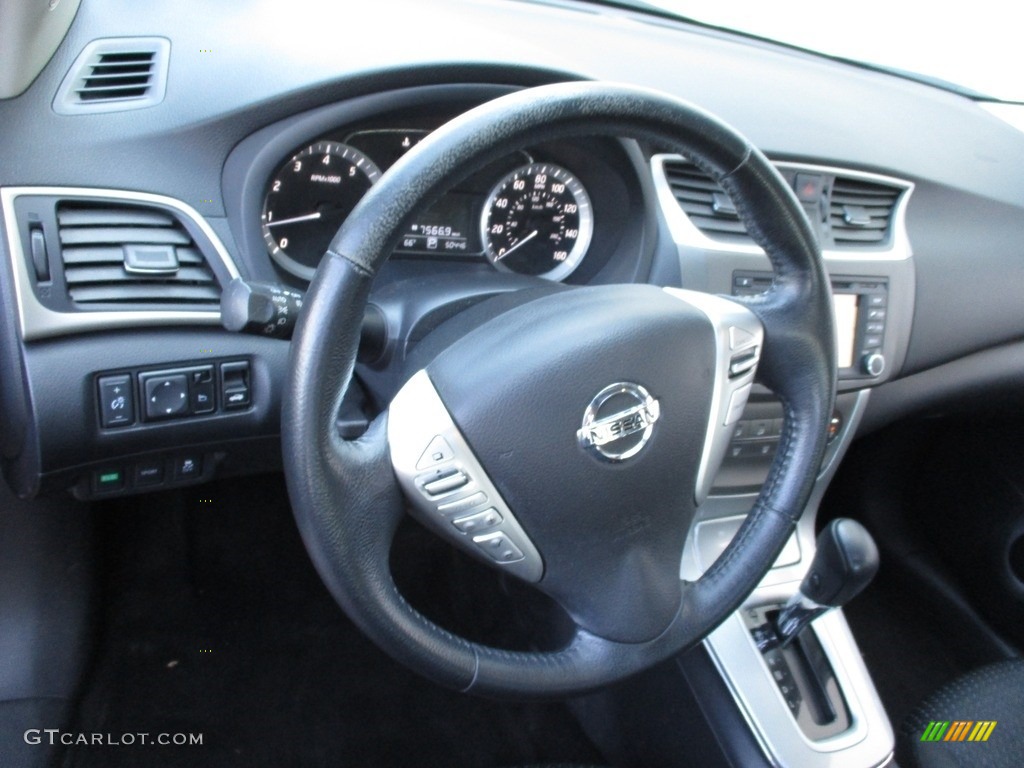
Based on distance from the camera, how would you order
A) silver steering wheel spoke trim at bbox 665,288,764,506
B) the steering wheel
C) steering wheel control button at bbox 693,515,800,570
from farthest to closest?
1. steering wheel control button at bbox 693,515,800,570
2. silver steering wheel spoke trim at bbox 665,288,764,506
3. the steering wheel

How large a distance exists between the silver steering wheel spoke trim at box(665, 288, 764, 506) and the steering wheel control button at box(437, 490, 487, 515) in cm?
27

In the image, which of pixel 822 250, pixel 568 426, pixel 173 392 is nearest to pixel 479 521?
pixel 568 426

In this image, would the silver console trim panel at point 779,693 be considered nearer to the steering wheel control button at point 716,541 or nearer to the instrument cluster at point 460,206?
the steering wheel control button at point 716,541

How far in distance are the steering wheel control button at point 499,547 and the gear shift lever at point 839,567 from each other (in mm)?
468

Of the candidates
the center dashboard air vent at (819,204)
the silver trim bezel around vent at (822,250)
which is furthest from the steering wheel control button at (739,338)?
the center dashboard air vent at (819,204)

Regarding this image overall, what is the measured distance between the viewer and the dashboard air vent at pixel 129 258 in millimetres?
1021

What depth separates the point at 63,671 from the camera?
1494 mm

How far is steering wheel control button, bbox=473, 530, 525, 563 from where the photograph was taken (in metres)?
0.89

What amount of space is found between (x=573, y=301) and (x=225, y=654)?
118cm

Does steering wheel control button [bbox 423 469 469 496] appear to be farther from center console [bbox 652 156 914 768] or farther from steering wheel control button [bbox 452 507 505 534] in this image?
center console [bbox 652 156 914 768]

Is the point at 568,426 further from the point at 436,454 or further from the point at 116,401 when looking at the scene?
the point at 116,401

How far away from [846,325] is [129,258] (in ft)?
3.64

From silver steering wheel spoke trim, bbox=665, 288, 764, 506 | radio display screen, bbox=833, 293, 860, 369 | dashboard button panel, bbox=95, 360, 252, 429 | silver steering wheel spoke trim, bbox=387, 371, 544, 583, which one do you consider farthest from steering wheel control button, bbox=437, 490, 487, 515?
radio display screen, bbox=833, 293, 860, 369

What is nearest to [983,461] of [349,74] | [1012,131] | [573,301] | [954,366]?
[954,366]
